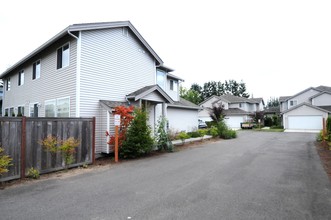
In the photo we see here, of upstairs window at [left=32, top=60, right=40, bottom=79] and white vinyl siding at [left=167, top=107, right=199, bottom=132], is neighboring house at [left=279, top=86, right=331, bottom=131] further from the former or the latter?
upstairs window at [left=32, top=60, right=40, bottom=79]

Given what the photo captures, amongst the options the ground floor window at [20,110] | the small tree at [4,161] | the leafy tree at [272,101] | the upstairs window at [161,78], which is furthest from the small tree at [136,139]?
the leafy tree at [272,101]

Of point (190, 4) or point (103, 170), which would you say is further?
point (190, 4)

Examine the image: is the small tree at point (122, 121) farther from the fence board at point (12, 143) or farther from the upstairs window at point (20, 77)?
the upstairs window at point (20, 77)

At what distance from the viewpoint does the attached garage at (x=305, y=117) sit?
1185 inches

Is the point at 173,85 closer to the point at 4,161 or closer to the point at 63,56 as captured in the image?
the point at 63,56

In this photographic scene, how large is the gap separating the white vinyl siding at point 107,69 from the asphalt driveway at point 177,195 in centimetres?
414

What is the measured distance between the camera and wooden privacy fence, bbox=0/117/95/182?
6023mm

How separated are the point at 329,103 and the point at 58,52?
42.0m

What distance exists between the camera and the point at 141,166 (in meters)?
8.02

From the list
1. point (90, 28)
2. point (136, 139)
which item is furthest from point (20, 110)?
point (136, 139)

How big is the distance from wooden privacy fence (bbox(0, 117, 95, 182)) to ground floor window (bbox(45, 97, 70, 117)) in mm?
2884

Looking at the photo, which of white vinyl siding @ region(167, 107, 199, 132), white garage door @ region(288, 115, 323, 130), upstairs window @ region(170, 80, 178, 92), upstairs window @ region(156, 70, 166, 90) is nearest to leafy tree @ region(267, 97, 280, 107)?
white garage door @ region(288, 115, 323, 130)

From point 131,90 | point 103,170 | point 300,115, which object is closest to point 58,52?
point 131,90

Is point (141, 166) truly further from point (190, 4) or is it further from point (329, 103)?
point (329, 103)
